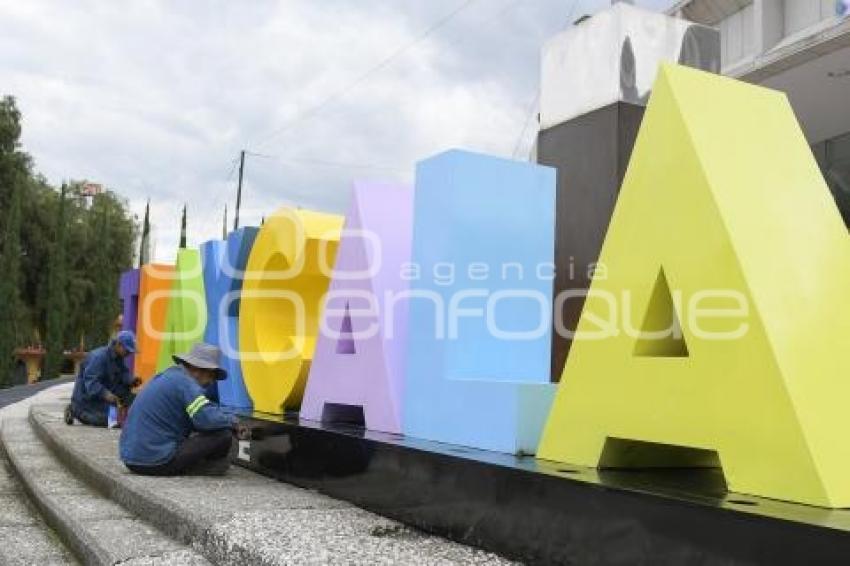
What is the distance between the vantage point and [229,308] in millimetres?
8344

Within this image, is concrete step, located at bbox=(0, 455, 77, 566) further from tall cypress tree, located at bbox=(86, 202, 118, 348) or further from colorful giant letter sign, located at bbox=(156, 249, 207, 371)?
tall cypress tree, located at bbox=(86, 202, 118, 348)

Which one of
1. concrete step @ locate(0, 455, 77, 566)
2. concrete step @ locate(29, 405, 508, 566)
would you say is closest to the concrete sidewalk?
concrete step @ locate(29, 405, 508, 566)

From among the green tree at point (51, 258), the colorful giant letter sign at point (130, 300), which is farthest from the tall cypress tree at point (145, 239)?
the colorful giant letter sign at point (130, 300)

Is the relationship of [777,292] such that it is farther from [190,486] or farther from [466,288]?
[190,486]

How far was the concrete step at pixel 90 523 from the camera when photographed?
414 centimetres

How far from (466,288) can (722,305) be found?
1.85 meters

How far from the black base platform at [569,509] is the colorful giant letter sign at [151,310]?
21.7 feet

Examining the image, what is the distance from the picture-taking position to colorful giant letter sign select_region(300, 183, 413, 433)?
17.7 feet

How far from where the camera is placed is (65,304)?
97.1ft

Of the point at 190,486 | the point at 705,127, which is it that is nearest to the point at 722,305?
the point at 705,127

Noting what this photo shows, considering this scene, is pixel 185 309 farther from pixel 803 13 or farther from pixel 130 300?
pixel 803 13

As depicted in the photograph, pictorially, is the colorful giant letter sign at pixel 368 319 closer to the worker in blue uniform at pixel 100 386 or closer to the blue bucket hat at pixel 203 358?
the blue bucket hat at pixel 203 358

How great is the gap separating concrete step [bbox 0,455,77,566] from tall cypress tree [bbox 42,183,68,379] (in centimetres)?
2355

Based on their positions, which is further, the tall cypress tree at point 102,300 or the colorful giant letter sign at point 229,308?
the tall cypress tree at point 102,300
